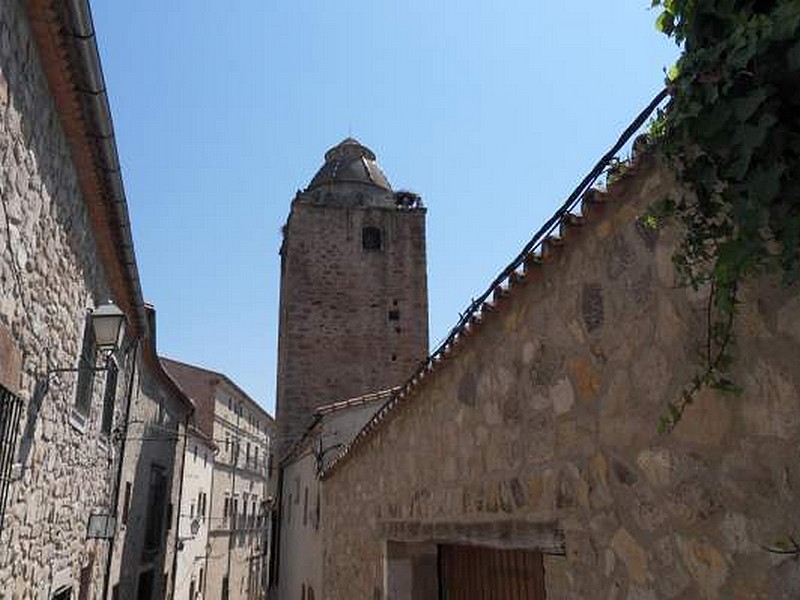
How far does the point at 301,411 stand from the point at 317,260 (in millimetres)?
4669

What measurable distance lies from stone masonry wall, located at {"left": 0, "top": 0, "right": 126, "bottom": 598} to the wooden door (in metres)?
2.88

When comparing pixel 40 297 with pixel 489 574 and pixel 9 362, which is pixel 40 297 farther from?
pixel 489 574

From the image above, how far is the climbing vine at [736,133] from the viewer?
4.50 ft

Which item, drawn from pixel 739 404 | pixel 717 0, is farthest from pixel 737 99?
pixel 739 404

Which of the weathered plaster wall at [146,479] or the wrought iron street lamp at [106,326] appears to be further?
the weathered plaster wall at [146,479]

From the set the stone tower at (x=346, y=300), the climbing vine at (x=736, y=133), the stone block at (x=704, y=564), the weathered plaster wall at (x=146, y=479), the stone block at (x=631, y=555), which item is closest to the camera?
the climbing vine at (x=736, y=133)

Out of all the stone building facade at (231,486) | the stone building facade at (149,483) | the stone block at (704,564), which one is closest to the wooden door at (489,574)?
the stone block at (704,564)

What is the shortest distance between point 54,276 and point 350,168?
18449 millimetres

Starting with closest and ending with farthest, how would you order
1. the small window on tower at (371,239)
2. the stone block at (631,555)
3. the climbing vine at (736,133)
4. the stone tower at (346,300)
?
the climbing vine at (736,133), the stone block at (631,555), the stone tower at (346,300), the small window on tower at (371,239)

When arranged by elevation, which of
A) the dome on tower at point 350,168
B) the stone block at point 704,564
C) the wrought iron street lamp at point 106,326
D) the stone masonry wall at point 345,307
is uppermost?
the dome on tower at point 350,168

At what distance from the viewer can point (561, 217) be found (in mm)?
2641

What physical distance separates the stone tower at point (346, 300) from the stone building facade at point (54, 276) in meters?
11.3

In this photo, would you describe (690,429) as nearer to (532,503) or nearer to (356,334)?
(532,503)

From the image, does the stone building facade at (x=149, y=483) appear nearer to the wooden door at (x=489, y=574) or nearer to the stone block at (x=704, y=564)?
the wooden door at (x=489, y=574)
